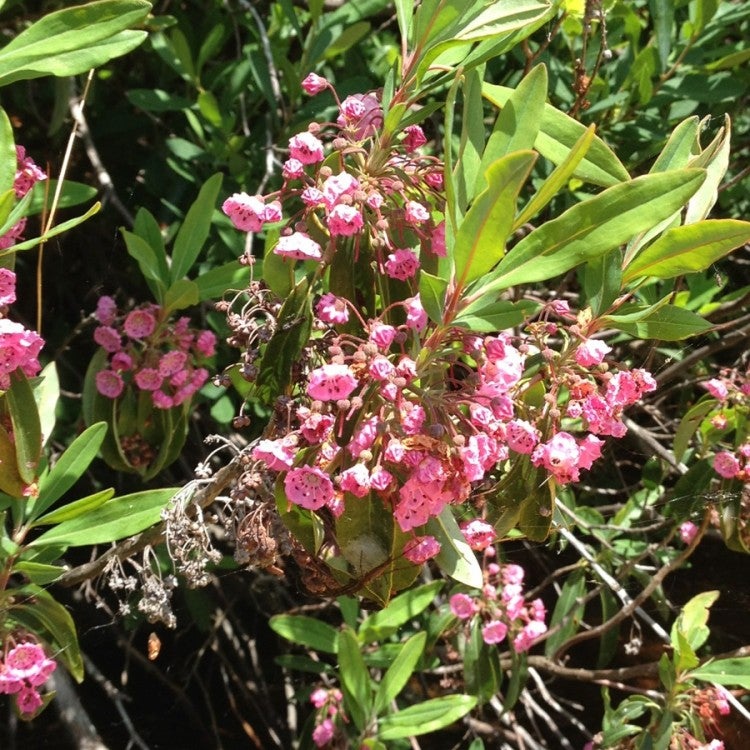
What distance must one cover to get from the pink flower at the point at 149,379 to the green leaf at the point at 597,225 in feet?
3.13

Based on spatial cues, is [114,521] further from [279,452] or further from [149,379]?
[279,452]

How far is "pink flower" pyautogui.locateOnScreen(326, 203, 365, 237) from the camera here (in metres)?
1.17

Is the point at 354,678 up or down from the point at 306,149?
down

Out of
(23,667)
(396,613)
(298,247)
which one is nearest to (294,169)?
(298,247)

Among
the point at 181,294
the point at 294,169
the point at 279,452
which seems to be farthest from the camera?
the point at 181,294

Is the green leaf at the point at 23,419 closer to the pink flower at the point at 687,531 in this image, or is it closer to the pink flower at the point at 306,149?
the pink flower at the point at 306,149

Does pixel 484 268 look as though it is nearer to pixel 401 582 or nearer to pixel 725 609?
pixel 401 582

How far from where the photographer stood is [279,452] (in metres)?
1.16

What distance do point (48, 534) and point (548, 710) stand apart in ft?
6.60

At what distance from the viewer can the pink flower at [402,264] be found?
1.30 meters

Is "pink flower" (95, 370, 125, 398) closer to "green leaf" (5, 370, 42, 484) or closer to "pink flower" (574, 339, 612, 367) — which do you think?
"green leaf" (5, 370, 42, 484)

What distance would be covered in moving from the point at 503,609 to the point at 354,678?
Answer: 467 mm

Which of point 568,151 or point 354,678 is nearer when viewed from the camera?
point 568,151

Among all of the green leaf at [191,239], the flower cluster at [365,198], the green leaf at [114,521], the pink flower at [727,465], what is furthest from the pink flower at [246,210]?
the pink flower at [727,465]
